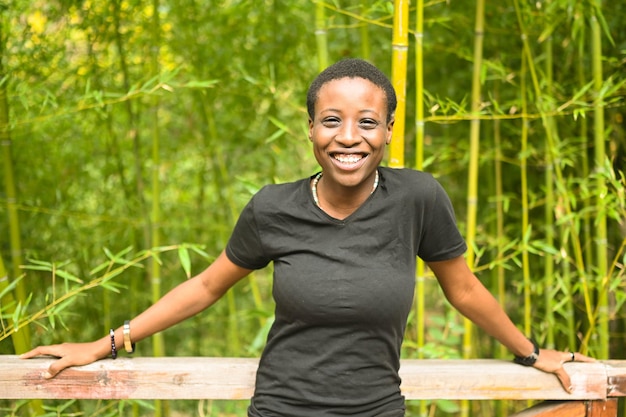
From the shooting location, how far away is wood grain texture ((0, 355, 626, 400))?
185cm

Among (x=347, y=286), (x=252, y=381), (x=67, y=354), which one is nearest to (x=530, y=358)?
(x=347, y=286)

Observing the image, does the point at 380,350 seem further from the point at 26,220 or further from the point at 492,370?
the point at 26,220

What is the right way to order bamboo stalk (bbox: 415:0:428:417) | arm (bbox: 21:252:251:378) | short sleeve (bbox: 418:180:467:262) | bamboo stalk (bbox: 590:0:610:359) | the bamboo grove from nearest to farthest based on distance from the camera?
short sleeve (bbox: 418:180:467:262) → arm (bbox: 21:252:251:378) → bamboo stalk (bbox: 415:0:428:417) → bamboo stalk (bbox: 590:0:610:359) → the bamboo grove

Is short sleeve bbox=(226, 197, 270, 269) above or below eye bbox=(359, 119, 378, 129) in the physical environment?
below

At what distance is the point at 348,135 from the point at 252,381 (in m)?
0.69

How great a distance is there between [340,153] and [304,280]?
279 millimetres

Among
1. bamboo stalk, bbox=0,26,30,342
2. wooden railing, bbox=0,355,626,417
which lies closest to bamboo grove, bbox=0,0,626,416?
bamboo stalk, bbox=0,26,30,342

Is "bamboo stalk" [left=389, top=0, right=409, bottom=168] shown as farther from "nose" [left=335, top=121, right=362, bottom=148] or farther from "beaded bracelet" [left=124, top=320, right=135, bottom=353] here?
"beaded bracelet" [left=124, top=320, right=135, bottom=353]

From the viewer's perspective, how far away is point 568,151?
2336 mm

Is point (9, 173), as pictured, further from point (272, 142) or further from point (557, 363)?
point (557, 363)

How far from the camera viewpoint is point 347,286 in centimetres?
159

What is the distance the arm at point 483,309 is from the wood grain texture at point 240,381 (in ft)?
0.09

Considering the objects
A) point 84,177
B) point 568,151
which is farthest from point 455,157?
point 84,177

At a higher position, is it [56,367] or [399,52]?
[399,52]
